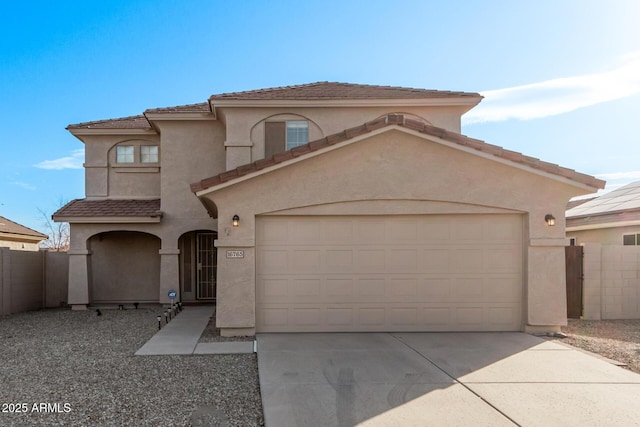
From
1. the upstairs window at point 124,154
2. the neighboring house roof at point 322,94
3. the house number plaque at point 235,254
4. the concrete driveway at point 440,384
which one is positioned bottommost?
the concrete driveway at point 440,384

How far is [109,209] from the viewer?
1487 centimetres

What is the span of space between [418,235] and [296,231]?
2509mm

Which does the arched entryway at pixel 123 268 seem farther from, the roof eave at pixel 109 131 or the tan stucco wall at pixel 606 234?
the tan stucco wall at pixel 606 234

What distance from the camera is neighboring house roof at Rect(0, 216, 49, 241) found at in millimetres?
20266

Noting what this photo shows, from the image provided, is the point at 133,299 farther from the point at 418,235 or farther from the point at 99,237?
the point at 418,235

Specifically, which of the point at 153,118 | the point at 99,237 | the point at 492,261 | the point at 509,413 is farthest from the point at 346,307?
the point at 99,237

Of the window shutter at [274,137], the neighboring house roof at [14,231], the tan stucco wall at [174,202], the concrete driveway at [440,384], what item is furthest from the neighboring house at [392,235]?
the neighboring house roof at [14,231]

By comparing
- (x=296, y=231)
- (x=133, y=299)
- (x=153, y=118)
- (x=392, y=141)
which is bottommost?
(x=133, y=299)

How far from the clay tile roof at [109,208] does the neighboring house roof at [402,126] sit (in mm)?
6185

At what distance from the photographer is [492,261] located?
9750 mm

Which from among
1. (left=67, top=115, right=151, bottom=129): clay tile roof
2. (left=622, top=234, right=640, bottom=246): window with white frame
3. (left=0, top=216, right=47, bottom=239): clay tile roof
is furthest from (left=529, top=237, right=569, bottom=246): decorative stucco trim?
(left=0, top=216, right=47, bottom=239): clay tile roof

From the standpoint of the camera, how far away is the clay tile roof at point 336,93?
43.8 ft

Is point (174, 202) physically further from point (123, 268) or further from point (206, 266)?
point (123, 268)

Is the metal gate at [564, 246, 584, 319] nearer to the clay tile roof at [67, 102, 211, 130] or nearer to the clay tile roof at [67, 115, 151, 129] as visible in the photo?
the clay tile roof at [67, 102, 211, 130]
